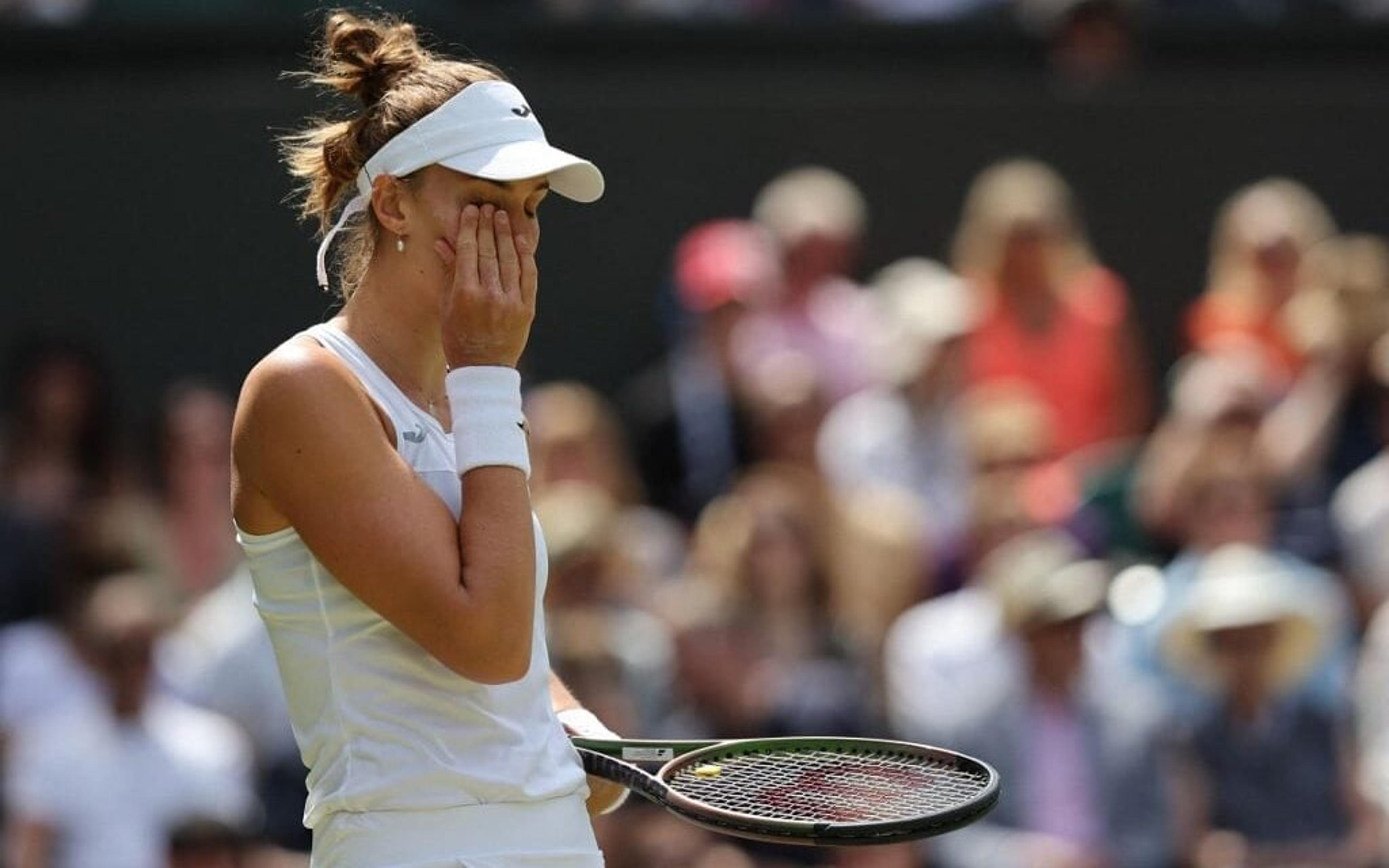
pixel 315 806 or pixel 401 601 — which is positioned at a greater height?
pixel 401 601

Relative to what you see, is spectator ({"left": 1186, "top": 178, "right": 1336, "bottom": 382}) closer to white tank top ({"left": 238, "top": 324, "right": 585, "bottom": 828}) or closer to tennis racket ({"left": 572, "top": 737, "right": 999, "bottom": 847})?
tennis racket ({"left": 572, "top": 737, "right": 999, "bottom": 847})

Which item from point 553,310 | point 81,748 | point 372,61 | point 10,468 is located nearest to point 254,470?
point 372,61

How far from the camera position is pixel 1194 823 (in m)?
6.48

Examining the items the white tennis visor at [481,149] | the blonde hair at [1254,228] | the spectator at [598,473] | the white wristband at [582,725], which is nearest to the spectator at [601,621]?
the spectator at [598,473]

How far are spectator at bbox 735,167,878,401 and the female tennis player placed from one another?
4909 mm

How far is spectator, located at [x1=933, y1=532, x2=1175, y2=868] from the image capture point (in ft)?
21.1

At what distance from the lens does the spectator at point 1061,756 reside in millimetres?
6445

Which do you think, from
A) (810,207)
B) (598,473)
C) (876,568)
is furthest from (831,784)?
(810,207)

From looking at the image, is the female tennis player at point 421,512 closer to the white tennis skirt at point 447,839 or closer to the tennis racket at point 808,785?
the white tennis skirt at point 447,839

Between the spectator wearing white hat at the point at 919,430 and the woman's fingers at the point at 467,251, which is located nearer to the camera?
the woman's fingers at the point at 467,251

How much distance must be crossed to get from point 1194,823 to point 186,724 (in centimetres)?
264

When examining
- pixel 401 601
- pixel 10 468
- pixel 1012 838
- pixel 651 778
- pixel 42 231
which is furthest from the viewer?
pixel 42 231

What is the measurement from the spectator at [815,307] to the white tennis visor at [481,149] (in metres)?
4.86

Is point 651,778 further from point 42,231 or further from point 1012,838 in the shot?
point 42,231
